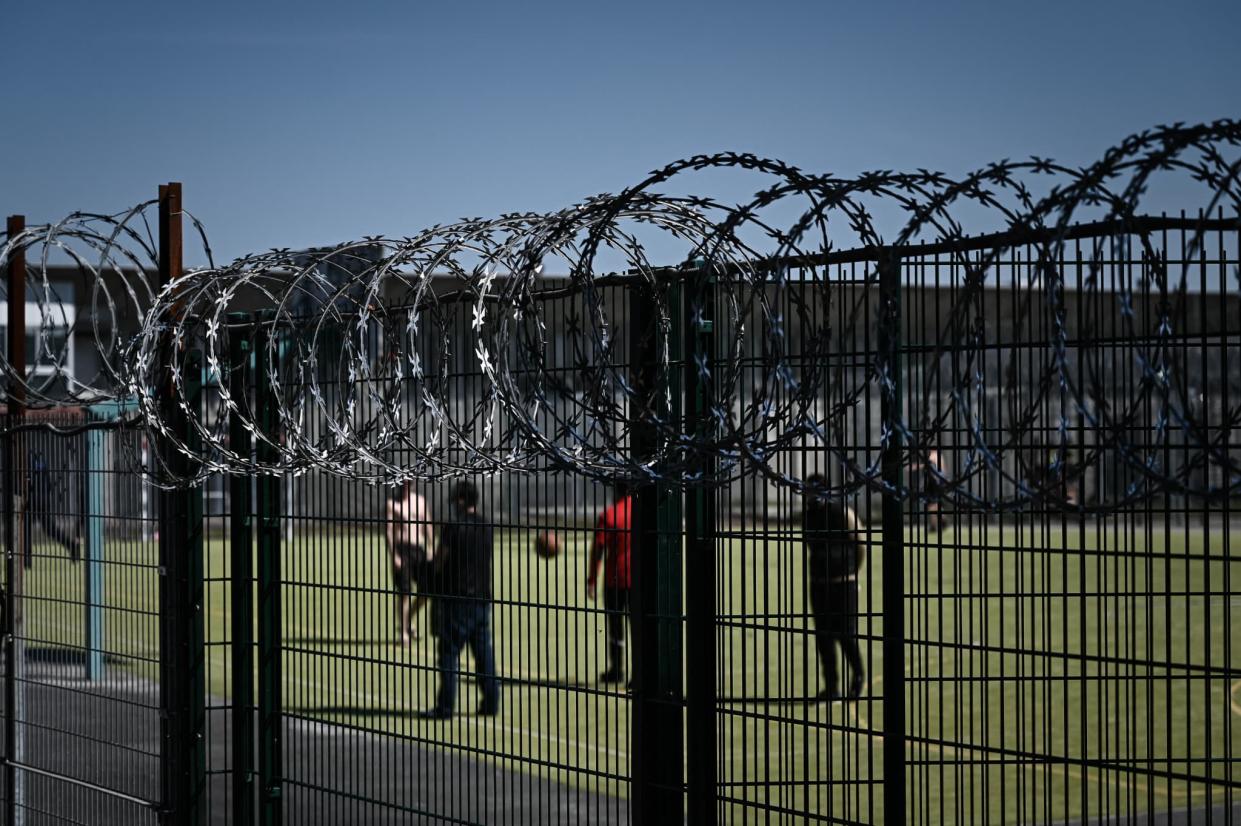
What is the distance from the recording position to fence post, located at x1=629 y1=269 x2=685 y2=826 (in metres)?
5.54

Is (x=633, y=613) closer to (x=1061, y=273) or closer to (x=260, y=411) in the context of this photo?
(x=1061, y=273)

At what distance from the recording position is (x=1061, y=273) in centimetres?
422

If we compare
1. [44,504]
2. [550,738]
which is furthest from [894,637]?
[550,738]

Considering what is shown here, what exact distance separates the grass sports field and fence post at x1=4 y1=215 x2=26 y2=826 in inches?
6.4

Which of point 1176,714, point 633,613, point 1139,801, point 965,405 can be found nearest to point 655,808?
point 633,613

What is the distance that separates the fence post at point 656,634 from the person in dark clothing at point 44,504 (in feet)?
14.4

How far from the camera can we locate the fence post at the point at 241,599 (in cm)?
750

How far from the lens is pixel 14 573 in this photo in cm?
893

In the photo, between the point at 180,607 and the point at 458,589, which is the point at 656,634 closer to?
the point at 458,589

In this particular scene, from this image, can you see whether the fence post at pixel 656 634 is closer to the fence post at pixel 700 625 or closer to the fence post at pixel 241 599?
the fence post at pixel 700 625

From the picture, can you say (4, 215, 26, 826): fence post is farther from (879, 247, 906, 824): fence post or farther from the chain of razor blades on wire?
(879, 247, 906, 824): fence post

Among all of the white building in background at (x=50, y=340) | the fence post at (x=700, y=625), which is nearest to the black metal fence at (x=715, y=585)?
the fence post at (x=700, y=625)

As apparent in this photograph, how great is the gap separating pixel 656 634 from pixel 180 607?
3128mm

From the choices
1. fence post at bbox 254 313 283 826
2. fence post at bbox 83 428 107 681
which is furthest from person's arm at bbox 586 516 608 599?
fence post at bbox 83 428 107 681
